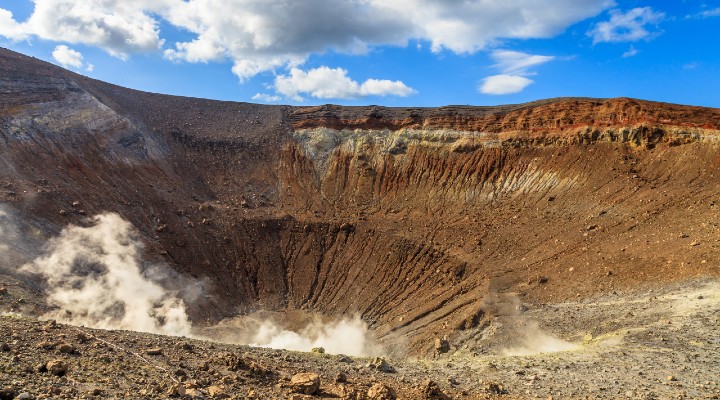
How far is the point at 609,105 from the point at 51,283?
36479 millimetres

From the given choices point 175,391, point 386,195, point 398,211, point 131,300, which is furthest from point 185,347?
point 386,195

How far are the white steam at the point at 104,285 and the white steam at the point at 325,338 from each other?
4245 millimetres

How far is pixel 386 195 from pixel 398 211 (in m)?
2.81

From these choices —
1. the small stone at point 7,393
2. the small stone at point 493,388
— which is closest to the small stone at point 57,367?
the small stone at point 7,393

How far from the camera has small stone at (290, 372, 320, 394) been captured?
32.9ft

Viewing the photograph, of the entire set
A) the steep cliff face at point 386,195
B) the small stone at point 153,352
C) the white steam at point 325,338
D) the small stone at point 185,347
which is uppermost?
the steep cliff face at point 386,195

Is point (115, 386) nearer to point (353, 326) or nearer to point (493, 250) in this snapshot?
point (353, 326)

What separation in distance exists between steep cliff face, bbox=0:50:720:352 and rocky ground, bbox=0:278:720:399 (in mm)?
4200

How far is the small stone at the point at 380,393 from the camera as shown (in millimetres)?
9994

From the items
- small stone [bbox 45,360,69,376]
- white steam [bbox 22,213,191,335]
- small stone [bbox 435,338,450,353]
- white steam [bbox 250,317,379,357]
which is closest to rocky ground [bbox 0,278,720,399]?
small stone [bbox 45,360,69,376]

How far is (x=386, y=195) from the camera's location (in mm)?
38312

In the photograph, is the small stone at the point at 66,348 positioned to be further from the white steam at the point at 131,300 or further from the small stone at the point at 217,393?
the white steam at the point at 131,300

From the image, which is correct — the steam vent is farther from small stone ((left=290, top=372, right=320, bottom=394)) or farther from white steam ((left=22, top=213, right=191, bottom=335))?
small stone ((left=290, top=372, right=320, bottom=394))

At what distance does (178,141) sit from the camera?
1628 inches
